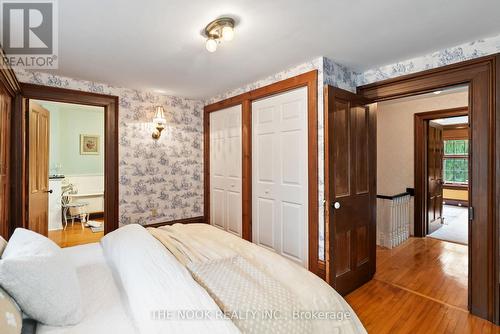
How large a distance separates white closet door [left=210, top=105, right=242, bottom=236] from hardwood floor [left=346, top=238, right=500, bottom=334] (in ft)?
6.00

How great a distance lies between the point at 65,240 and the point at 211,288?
3.93m

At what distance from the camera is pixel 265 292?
1.17m

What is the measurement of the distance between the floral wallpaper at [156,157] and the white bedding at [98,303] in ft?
6.03

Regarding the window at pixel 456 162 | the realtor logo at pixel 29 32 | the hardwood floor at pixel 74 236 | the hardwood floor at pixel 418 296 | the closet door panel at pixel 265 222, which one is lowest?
the hardwood floor at pixel 418 296

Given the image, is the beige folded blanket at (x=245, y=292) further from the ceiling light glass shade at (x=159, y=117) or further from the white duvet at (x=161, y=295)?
the ceiling light glass shade at (x=159, y=117)

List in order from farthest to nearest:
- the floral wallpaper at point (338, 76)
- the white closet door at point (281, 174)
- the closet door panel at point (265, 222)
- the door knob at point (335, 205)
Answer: the closet door panel at point (265, 222) < the white closet door at point (281, 174) < the floral wallpaper at point (338, 76) < the door knob at point (335, 205)

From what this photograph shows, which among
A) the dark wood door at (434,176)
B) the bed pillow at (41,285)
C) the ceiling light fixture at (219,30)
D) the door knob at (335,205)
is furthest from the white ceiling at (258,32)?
the dark wood door at (434,176)

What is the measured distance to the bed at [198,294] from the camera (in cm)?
101

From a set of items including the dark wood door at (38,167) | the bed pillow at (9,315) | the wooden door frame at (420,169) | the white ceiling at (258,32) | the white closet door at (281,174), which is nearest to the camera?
the bed pillow at (9,315)

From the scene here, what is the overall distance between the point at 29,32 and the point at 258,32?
5.87 ft

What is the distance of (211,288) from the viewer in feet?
3.92

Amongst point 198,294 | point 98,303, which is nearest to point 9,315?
point 98,303

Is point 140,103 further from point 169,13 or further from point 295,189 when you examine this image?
point 295,189

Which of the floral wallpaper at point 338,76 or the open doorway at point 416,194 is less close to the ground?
the floral wallpaper at point 338,76
